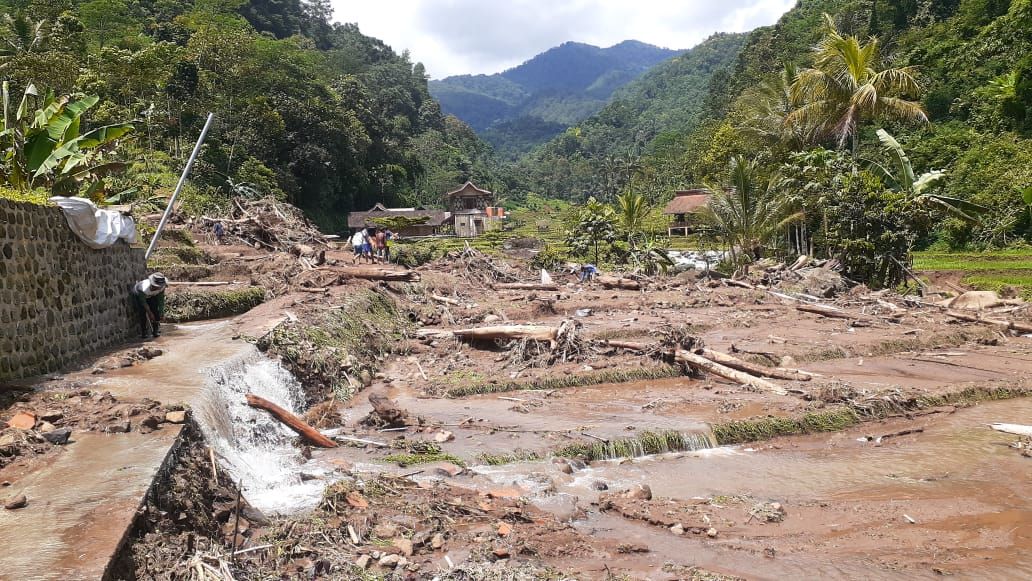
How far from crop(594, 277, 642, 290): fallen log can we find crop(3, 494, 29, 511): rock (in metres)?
21.0

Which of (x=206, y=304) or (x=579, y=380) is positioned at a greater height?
(x=206, y=304)

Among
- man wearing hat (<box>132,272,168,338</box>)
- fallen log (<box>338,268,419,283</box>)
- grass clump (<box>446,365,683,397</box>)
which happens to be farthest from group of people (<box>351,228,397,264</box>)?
grass clump (<box>446,365,683,397</box>)

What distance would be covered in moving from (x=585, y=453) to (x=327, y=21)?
111047 millimetres

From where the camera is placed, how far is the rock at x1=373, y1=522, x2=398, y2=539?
18.6 feet

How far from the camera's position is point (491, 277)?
82.1 feet

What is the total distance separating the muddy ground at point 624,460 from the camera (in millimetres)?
5445

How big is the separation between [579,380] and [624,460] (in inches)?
144

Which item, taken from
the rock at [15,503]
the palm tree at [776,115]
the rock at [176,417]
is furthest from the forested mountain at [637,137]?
the rock at [15,503]

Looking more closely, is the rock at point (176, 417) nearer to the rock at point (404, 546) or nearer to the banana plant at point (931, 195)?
the rock at point (404, 546)

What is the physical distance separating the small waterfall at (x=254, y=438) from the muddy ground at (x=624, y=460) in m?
0.38

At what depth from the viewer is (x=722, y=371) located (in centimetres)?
1139

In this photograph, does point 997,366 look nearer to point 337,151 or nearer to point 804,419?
point 804,419

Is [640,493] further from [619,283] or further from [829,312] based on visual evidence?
[619,283]

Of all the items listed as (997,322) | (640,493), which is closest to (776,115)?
(997,322)
